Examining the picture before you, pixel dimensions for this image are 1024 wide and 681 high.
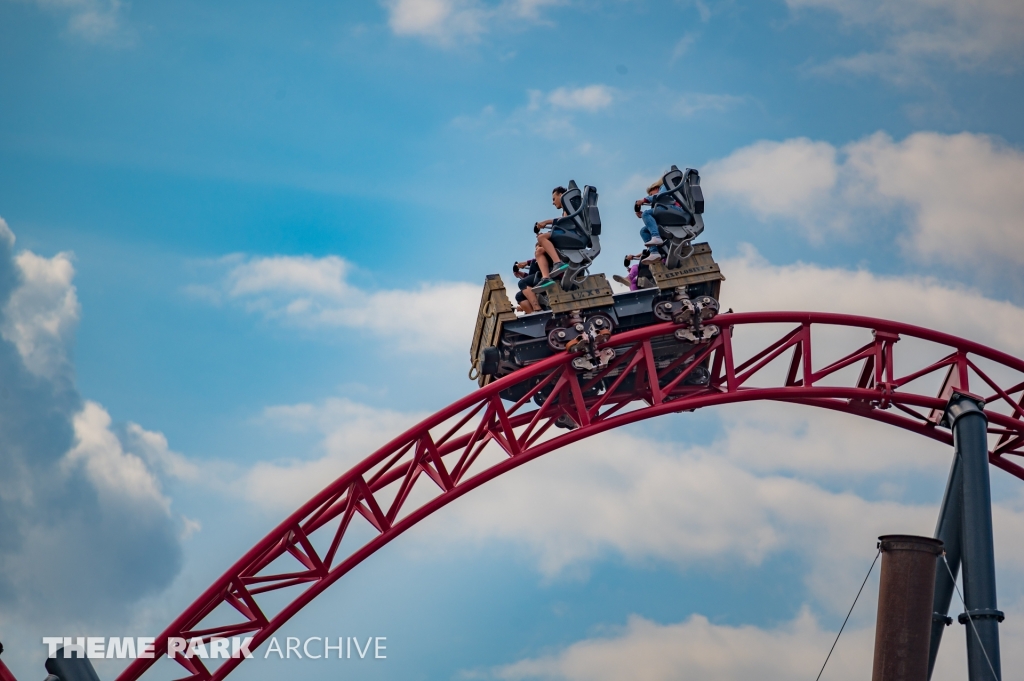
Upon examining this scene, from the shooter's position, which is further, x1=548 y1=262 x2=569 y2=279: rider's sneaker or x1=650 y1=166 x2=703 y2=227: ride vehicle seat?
x1=650 y1=166 x2=703 y2=227: ride vehicle seat

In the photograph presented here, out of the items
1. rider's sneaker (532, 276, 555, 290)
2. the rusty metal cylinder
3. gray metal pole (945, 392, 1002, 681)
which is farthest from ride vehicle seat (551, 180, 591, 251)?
the rusty metal cylinder

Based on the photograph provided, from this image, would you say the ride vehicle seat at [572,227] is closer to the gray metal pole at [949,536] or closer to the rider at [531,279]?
the rider at [531,279]

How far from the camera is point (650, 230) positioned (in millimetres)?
16859

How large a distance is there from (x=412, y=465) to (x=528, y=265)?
291 cm

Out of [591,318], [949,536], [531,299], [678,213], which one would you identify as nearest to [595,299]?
[591,318]

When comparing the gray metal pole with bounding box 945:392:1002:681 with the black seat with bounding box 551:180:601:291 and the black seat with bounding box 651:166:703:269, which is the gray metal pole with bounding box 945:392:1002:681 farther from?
the black seat with bounding box 551:180:601:291

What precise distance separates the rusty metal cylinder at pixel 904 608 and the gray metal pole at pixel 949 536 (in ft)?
10.9

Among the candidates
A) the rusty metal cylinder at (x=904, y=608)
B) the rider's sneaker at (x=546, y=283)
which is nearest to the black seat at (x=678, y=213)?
the rider's sneaker at (x=546, y=283)

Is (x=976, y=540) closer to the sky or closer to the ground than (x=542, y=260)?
closer to the ground

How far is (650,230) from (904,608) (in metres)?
6.02

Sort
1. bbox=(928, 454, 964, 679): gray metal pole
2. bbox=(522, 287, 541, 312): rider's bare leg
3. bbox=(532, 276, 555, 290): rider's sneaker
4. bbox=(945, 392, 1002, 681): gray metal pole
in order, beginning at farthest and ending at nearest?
bbox=(522, 287, 541, 312): rider's bare leg, bbox=(532, 276, 555, 290): rider's sneaker, bbox=(928, 454, 964, 679): gray metal pole, bbox=(945, 392, 1002, 681): gray metal pole

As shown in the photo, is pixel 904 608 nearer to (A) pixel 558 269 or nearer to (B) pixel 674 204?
(A) pixel 558 269

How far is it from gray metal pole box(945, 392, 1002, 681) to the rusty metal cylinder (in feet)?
9.68

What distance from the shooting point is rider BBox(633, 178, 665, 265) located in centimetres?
1683
